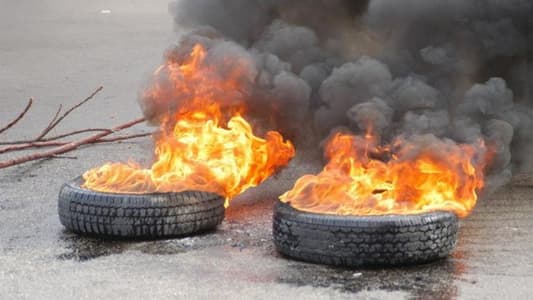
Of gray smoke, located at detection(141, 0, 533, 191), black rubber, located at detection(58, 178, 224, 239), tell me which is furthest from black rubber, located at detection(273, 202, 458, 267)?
black rubber, located at detection(58, 178, 224, 239)

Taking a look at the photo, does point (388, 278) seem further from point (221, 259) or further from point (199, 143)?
point (199, 143)

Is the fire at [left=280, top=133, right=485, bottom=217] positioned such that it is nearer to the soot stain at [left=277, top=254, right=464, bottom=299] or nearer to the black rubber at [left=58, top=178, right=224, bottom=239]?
the soot stain at [left=277, top=254, right=464, bottom=299]

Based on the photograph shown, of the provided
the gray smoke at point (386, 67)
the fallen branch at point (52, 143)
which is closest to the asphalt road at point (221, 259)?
the fallen branch at point (52, 143)

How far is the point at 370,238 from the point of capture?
20.4 ft

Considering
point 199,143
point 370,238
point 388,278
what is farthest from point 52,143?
point 388,278

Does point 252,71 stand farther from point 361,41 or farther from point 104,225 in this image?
point 104,225

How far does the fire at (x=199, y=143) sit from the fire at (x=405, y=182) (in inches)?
37.2

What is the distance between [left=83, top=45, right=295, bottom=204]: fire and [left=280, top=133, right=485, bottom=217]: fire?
94 cm

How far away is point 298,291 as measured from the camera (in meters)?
5.88

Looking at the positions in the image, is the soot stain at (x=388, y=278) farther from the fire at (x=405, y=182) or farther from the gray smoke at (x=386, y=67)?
the gray smoke at (x=386, y=67)

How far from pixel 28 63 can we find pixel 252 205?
1076 cm

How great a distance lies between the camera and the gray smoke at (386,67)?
729 cm

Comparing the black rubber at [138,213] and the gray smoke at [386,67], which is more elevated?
the gray smoke at [386,67]

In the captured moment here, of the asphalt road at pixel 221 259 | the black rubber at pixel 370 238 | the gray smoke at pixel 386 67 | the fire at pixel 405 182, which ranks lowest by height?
the asphalt road at pixel 221 259
